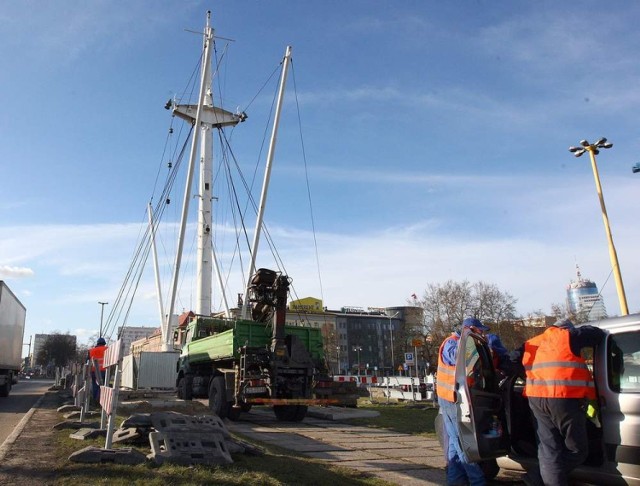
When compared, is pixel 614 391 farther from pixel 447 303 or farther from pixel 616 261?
pixel 447 303

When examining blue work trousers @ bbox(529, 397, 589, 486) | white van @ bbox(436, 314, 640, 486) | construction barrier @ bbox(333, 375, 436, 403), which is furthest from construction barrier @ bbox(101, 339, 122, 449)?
construction barrier @ bbox(333, 375, 436, 403)

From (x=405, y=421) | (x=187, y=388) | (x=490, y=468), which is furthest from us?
(x=187, y=388)

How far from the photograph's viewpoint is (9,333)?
19016 mm

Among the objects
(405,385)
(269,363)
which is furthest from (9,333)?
(405,385)

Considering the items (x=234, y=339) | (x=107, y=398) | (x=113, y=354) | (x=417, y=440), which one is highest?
(x=234, y=339)

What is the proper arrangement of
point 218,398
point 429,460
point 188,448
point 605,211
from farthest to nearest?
1. point 605,211
2. point 218,398
3. point 429,460
4. point 188,448

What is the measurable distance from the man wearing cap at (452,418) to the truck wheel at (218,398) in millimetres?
7410

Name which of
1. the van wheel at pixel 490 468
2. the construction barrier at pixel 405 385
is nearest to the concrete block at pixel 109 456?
the van wheel at pixel 490 468

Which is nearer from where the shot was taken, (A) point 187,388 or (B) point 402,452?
(B) point 402,452

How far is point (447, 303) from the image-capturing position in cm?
5472

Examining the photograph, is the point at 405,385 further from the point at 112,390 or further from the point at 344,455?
the point at 112,390

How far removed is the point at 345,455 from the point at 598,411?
4.03 metres

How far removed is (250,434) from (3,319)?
12221 millimetres

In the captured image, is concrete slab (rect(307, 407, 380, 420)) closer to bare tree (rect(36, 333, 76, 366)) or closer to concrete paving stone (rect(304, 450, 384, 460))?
concrete paving stone (rect(304, 450, 384, 460))
